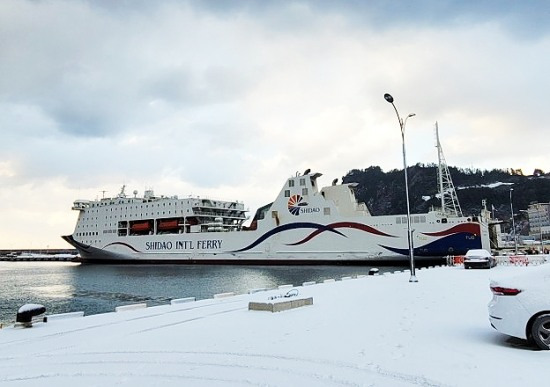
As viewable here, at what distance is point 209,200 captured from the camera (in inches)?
2451

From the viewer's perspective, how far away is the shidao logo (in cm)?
4856

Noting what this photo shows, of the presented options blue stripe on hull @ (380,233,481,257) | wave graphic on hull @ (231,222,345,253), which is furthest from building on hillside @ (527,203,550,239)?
wave graphic on hull @ (231,222,345,253)

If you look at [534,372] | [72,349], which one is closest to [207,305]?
[72,349]

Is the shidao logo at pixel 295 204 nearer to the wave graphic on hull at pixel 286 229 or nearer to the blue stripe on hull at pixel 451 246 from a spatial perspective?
the wave graphic on hull at pixel 286 229

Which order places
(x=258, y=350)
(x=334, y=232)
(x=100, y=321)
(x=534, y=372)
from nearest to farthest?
(x=534, y=372)
(x=258, y=350)
(x=100, y=321)
(x=334, y=232)

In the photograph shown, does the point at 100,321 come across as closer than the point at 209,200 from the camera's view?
Yes

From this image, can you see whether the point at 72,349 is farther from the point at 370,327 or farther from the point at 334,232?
the point at 334,232

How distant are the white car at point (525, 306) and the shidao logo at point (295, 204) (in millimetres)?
43151

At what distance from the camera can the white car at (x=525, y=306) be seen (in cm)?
480

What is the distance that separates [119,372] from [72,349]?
1866mm

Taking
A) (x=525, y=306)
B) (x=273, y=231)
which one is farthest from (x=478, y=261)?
(x=273, y=231)

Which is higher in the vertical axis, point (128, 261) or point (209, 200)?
point (209, 200)

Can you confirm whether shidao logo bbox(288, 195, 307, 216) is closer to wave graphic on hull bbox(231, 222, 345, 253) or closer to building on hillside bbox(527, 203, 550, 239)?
wave graphic on hull bbox(231, 222, 345, 253)

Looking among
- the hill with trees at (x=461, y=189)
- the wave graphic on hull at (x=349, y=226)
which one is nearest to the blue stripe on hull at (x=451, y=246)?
the wave graphic on hull at (x=349, y=226)
